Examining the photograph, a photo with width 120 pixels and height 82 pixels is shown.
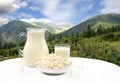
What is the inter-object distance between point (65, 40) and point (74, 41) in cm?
25

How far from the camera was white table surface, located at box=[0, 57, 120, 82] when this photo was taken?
5.29 ft

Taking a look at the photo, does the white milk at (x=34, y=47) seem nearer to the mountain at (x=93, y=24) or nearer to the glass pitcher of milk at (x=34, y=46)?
the glass pitcher of milk at (x=34, y=46)

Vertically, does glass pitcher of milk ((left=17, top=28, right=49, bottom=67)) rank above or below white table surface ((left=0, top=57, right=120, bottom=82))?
above

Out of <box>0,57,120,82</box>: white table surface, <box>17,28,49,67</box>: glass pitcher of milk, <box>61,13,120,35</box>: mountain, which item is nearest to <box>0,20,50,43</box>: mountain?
<box>17,28,49,67</box>: glass pitcher of milk

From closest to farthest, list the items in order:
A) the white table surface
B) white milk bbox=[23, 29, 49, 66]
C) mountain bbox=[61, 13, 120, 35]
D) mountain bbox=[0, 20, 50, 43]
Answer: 1. the white table surface
2. white milk bbox=[23, 29, 49, 66]
3. mountain bbox=[0, 20, 50, 43]
4. mountain bbox=[61, 13, 120, 35]

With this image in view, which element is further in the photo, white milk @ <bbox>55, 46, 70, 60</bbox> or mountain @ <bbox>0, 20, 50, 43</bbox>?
mountain @ <bbox>0, 20, 50, 43</bbox>

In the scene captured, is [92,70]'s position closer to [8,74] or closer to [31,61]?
[31,61]

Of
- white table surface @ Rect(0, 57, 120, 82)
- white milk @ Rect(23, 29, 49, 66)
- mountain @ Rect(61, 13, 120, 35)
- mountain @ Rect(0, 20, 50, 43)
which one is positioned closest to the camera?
white table surface @ Rect(0, 57, 120, 82)

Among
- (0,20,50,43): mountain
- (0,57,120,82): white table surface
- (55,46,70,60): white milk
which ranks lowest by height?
(0,57,120,82): white table surface

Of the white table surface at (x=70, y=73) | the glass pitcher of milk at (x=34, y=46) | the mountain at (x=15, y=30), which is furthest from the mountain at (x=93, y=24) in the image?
the glass pitcher of milk at (x=34, y=46)

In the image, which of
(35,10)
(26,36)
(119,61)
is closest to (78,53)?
(119,61)

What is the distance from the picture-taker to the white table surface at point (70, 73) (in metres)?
1.61

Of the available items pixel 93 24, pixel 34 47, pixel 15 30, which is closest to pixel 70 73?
pixel 34 47

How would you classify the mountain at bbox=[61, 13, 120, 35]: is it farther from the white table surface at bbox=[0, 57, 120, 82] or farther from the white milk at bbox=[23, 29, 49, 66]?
the white milk at bbox=[23, 29, 49, 66]
